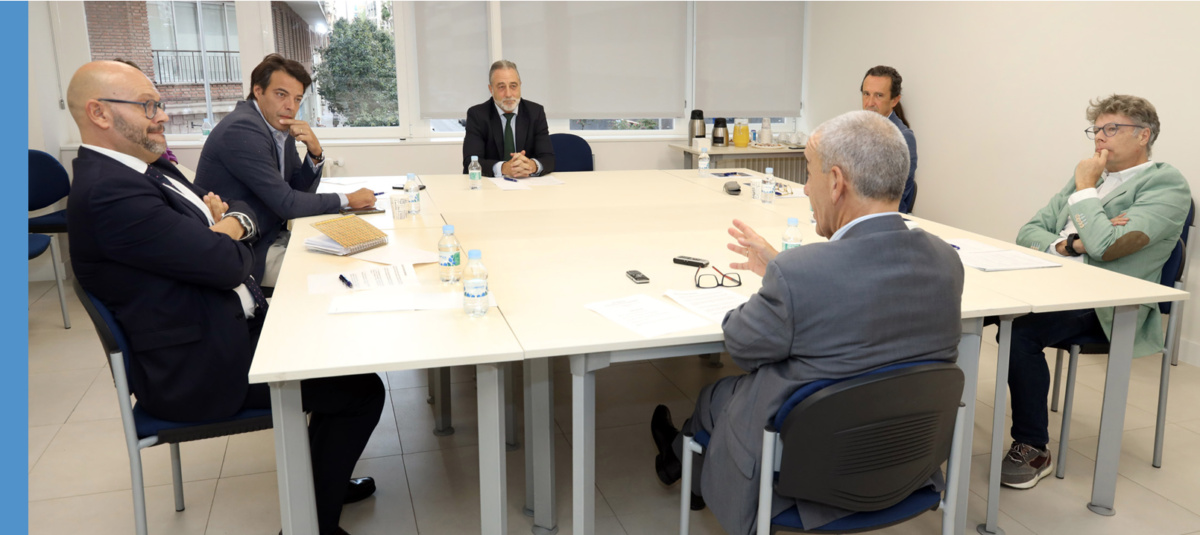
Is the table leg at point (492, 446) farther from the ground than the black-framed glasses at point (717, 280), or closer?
closer

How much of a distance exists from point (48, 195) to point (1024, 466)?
5123 millimetres

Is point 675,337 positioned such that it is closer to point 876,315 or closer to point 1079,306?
point 876,315

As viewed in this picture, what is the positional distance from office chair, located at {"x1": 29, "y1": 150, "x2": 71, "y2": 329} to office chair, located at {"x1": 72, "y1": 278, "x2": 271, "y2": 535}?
282cm

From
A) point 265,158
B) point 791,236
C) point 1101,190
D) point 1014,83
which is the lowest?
point 791,236

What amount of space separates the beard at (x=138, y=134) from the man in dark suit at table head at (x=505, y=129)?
8.15 feet

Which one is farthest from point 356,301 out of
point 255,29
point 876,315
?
point 255,29

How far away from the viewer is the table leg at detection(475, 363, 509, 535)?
1740 millimetres

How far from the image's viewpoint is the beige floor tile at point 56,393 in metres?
3.10

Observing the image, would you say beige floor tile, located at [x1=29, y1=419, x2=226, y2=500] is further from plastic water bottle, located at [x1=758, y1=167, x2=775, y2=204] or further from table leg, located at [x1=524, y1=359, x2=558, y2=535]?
plastic water bottle, located at [x1=758, y1=167, x2=775, y2=204]

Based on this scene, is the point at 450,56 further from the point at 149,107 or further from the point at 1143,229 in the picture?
the point at 1143,229

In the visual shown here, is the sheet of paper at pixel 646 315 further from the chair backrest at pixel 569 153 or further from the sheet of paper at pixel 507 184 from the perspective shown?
the chair backrest at pixel 569 153

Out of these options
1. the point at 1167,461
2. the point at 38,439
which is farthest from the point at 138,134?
the point at 1167,461

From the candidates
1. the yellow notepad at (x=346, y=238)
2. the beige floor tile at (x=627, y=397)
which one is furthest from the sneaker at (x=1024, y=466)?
the yellow notepad at (x=346, y=238)

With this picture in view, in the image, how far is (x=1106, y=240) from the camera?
8.51ft
